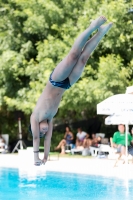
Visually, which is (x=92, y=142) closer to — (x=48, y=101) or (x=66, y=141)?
Result: (x=66, y=141)

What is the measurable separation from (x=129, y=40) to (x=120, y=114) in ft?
16.3

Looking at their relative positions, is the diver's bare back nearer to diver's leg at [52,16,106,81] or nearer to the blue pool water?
diver's leg at [52,16,106,81]

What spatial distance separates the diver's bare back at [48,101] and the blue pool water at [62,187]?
466 centimetres

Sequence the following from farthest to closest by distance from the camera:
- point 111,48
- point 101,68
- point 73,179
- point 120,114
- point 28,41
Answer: point 28,41, point 111,48, point 101,68, point 120,114, point 73,179

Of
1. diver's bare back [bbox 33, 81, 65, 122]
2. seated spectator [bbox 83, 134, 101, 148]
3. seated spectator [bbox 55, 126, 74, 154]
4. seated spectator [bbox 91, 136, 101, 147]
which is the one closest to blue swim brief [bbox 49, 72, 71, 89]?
diver's bare back [bbox 33, 81, 65, 122]

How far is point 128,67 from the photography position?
20078 millimetres

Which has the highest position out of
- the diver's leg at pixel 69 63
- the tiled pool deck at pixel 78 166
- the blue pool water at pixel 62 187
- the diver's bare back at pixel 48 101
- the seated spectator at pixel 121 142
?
the diver's leg at pixel 69 63

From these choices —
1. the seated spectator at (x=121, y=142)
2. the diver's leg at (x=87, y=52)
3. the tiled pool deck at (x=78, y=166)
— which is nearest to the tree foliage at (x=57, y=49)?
the tiled pool deck at (x=78, y=166)

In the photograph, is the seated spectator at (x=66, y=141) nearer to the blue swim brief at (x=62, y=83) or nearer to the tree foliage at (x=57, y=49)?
the tree foliage at (x=57, y=49)

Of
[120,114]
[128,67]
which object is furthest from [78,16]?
[120,114]

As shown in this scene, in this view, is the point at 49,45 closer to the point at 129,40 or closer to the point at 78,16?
the point at 78,16

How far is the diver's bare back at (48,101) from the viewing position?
23.5 feet

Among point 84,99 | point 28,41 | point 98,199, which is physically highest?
point 28,41

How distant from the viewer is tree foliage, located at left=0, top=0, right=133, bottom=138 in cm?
1961
